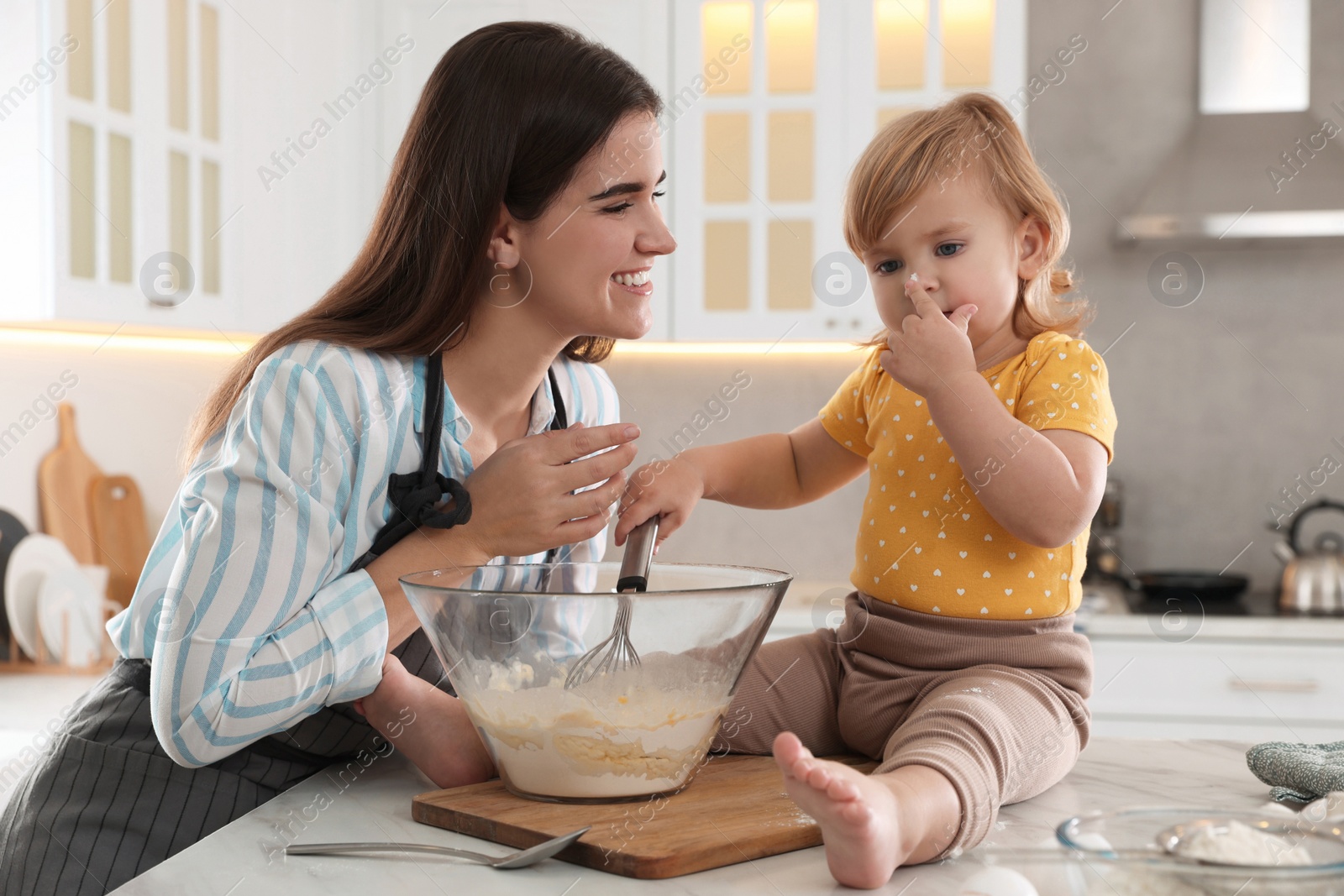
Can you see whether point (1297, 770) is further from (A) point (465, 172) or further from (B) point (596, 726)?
(A) point (465, 172)

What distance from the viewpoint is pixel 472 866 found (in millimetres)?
635

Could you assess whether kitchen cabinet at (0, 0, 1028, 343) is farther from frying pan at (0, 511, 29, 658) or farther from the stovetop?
the stovetop

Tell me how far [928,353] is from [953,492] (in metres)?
0.12

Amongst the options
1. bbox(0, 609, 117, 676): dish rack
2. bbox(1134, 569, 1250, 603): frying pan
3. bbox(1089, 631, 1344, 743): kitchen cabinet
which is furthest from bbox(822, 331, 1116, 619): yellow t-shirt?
bbox(0, 609, 117, 676): dish rack

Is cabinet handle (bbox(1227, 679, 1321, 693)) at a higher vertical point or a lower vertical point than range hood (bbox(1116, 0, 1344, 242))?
lower

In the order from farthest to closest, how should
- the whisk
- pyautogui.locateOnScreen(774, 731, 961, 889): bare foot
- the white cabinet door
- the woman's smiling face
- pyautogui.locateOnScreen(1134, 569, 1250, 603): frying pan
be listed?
pyautogui.locateOnScreen(1134, 569, 1250, 603): frying pan < the white cabinet door < the woman's smiling face < the whisk < pyautogui.locateOnScreen(774, 731, 961, 889): bare foot

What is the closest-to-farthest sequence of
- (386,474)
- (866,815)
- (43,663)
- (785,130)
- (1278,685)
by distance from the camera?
(866,815) → (386,474) → (1278,685) → (43,663) → (785,130)

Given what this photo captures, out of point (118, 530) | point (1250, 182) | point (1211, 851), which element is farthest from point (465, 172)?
point (1250, 182)

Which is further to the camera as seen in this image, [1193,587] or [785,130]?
[785,130]

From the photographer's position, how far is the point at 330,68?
8.17 ft

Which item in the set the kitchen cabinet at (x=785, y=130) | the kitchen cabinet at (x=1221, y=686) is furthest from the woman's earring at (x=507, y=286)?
the kitchen cabinet at (x=1221, y=686)

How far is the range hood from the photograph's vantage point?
248 cm

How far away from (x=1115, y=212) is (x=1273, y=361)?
0.52m

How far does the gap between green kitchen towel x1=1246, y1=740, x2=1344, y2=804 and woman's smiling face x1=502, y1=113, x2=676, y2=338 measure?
2.07 ft
